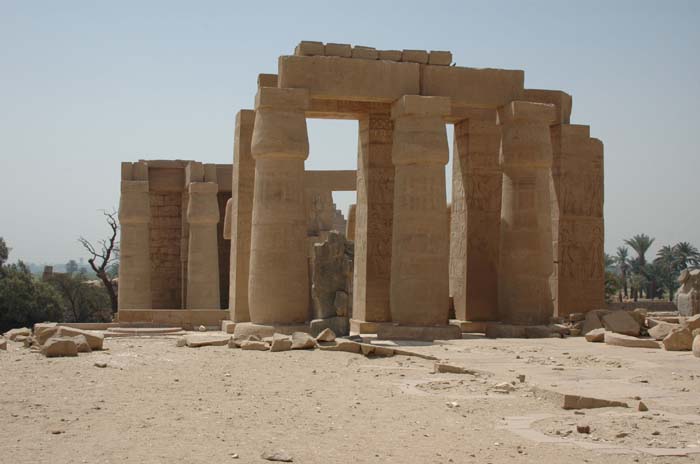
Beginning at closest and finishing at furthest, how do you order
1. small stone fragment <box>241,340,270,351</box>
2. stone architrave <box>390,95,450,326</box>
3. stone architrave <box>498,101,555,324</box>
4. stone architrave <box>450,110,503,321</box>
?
small stone fragment <box>241,340,270,351</box>
stone architrave <box>390,95,450,326</box>
stone architrave <box>498,101,555,324</box>
stone architrave <box>450,110,503,321</box>

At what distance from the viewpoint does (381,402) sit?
27.2 feet

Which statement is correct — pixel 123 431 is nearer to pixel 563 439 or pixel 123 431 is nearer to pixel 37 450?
pixel 37 450

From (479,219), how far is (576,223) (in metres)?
2.15

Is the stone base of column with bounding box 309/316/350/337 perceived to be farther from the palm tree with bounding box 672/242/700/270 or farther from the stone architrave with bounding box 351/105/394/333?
the palm tree with bounding box 672/242/700/270

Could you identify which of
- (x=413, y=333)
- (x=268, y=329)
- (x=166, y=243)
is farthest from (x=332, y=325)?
(x=166, y=243)

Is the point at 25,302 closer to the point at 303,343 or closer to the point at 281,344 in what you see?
the point at 281,344

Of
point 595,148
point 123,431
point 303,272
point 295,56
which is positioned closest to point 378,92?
point 295,56

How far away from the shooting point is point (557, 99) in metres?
18.2

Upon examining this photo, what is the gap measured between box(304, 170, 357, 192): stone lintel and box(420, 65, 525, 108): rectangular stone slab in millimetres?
10611

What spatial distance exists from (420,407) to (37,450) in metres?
3.38

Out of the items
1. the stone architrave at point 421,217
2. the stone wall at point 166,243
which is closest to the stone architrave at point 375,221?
the stone architrave at point 421,217

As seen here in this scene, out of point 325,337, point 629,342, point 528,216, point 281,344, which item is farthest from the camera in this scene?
point 528,216

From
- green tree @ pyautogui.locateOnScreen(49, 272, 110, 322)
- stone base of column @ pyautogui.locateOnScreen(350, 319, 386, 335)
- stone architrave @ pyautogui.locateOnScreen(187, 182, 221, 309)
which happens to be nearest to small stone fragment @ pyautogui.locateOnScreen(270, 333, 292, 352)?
stone base of column @ pyautogui.locateOnScreen(350, 319, 386, 335)

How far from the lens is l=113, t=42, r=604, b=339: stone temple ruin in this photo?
15.0 m
